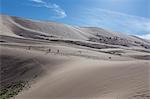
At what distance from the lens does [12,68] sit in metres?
18.9

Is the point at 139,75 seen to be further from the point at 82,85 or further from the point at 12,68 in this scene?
the point at 12,68

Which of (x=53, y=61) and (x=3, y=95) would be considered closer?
(x=3, y=95)

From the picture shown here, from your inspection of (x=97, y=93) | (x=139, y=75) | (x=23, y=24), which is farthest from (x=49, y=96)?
(x=23, y=24)

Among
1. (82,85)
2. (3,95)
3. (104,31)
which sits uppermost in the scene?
(104,31)

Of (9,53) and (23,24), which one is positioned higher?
(23,24)

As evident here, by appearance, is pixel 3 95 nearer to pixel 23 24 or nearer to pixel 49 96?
pixel 49 96

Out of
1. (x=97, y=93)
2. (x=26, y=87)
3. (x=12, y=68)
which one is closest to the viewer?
(x=97, y=93)

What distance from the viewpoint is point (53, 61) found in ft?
63.9

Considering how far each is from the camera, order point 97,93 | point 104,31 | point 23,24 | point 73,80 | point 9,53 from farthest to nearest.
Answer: point 104,31, point 23,24, point 9,53, point 73,80, point 97,93

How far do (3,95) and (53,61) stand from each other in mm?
6125

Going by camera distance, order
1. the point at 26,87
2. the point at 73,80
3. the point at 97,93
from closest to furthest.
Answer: the point at 97,93 → the point at 73,80 → the point at 26,87

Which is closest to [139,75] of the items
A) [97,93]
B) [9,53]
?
[97,93]

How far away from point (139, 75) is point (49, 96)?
4033 mm

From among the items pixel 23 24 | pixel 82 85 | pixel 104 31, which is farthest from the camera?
pixel 104 31
